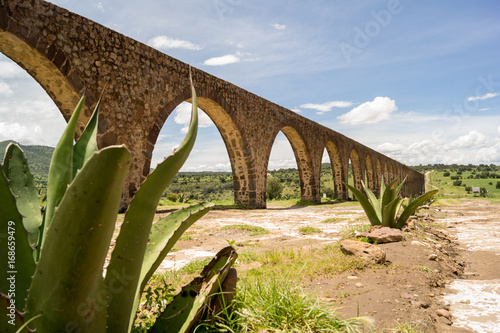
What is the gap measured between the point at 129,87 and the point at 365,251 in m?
5.88

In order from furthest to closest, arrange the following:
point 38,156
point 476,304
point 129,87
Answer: point 38,156 → point 129,87 → point 476,304

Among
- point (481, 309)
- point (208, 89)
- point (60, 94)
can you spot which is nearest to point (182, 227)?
point (481, 309)

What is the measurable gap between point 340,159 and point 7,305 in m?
17.8

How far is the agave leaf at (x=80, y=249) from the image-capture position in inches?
26.6

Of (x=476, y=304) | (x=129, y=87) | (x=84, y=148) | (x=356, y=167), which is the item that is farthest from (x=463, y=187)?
(x=84, y=148)

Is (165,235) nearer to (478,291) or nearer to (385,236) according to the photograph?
(478,291)

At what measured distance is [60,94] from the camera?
5.84 meters

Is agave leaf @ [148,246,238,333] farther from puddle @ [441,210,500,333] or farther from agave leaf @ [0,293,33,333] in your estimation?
puddle @ [441,210,500,333]

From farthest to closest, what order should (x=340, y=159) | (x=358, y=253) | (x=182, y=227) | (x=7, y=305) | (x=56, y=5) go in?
(x=340, y=159), (x=56, y=5), (x=358, y=253), (x=182, y=227), (x=7, y=305)

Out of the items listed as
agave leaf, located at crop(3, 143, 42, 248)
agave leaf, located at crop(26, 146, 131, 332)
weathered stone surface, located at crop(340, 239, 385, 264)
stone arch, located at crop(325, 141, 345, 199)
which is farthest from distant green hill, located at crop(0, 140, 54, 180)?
agave leaf, located at crop(26, 146, 131, 332)

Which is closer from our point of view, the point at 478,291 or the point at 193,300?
the point at 193,300

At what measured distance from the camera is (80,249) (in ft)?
2.41

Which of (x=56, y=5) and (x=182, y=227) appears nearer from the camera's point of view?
(x=182, y=227)

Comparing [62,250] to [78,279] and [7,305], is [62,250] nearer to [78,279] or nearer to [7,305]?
[78,279]
